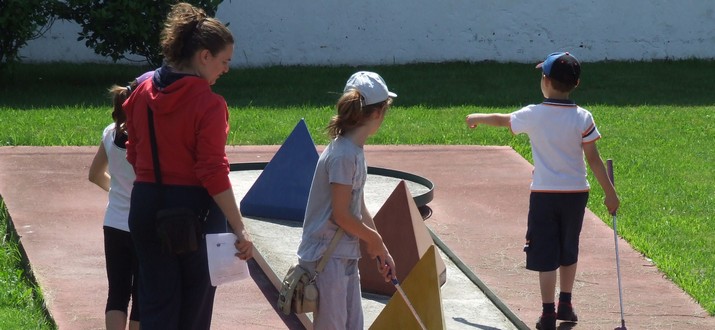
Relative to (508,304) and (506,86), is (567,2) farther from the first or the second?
(508,304)

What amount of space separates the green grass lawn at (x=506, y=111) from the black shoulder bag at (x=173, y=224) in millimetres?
3169

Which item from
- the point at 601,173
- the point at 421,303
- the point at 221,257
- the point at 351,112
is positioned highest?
the point at 351,112

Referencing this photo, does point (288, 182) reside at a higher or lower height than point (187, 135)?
lower

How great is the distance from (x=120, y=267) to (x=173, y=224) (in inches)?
36.2

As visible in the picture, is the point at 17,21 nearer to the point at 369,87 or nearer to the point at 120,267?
the point at 120,267

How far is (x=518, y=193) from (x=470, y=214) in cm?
78

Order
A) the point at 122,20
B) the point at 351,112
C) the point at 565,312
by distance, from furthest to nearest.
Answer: the point at 122,20
the point at 565,312
the point at 351,112

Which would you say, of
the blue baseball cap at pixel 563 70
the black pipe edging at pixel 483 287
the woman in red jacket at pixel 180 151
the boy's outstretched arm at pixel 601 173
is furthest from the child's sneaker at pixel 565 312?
the woman in red jacket at pixel 180 151

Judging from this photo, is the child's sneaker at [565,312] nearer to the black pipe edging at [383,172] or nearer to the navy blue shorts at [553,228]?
the navy blue shorts at [553,228]

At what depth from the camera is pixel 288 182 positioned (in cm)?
734

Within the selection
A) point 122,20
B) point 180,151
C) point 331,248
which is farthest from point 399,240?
point 122,20

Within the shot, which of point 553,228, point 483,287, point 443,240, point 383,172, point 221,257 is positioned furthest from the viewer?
point 383,172

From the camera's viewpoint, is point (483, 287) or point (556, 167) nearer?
point (556, 167)

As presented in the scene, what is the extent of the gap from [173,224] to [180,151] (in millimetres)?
276
